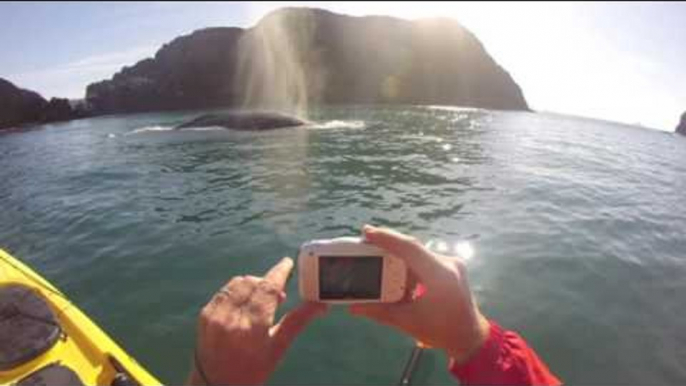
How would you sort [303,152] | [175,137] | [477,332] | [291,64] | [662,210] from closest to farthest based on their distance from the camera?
1. [477,332]
2. [662,210]
3. [303,152]
4. [175,137]
5. [291,64]

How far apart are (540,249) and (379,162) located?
994 centimetres

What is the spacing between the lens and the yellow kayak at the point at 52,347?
13.1ft

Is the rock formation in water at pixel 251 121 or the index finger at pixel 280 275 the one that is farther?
the rock formation in water at pixel 251 121

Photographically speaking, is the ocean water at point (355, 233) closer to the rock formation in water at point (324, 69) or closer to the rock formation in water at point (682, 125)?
the rock formation in water at point (324, 69)

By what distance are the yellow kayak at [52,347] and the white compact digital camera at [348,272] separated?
9.24 ft

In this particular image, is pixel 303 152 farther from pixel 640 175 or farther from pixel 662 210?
pixel 640 175

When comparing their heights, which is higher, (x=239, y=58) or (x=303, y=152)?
(x=239, y=58)

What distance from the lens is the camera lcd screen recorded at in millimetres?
2205

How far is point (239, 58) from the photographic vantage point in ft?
353

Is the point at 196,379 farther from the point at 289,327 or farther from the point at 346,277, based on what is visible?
the point at 346,277

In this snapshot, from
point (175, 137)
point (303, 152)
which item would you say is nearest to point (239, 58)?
point (175, 137)

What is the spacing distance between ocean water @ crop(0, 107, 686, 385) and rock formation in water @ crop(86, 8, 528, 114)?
69.4m

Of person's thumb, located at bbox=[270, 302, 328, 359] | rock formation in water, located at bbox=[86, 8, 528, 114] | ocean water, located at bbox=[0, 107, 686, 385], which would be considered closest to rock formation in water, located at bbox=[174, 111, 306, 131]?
A: ocean water, located at bbox=[0, 107, 686, 385]

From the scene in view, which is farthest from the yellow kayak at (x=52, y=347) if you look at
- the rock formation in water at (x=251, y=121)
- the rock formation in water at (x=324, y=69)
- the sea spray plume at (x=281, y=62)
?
the sea spray plume at (x=281, y=62)
